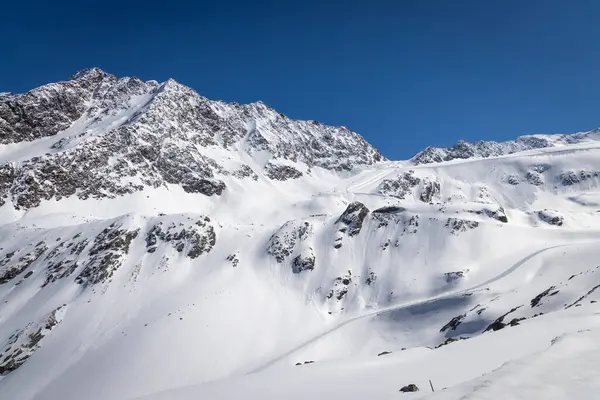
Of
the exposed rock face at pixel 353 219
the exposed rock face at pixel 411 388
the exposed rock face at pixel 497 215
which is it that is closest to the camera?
the exposed rock face at pixel 411 388

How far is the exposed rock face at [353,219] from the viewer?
88.4 metres

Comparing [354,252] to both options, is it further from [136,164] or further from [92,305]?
[136,164]

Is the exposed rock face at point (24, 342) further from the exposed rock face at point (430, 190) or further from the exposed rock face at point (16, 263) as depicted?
the exposed rock face at point (430, 190)

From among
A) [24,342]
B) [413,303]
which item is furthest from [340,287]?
[24,342]

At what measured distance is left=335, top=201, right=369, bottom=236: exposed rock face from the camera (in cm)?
8838

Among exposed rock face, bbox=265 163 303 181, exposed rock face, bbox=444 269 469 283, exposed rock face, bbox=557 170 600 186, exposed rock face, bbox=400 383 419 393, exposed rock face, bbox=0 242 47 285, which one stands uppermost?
exposed rock face, bbox=265 163 303 181

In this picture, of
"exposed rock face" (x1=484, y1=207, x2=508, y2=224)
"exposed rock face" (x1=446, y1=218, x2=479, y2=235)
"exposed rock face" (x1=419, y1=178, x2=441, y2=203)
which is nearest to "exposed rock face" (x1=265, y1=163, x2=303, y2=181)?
"exposed rock face" (x1=419, y1=178, x2=441, y2=203)

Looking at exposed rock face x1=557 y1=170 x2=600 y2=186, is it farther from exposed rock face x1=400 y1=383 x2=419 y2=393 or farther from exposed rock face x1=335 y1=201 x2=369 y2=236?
exposed rock face x1=400 y1=383 x2=419 y2=393

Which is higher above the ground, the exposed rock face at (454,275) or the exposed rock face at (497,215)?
the exposed rock face at (497,215)

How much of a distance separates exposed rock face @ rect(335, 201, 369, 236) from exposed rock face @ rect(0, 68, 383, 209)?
5871cm

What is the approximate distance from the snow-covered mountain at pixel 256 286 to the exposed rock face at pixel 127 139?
2.59ft

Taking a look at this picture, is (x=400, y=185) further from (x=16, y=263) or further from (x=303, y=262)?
(x=16, y=263)

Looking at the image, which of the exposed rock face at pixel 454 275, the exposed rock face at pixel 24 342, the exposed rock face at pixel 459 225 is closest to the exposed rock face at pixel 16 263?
the exposed rock face at pixel 24 342

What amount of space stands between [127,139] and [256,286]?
84749 mm
